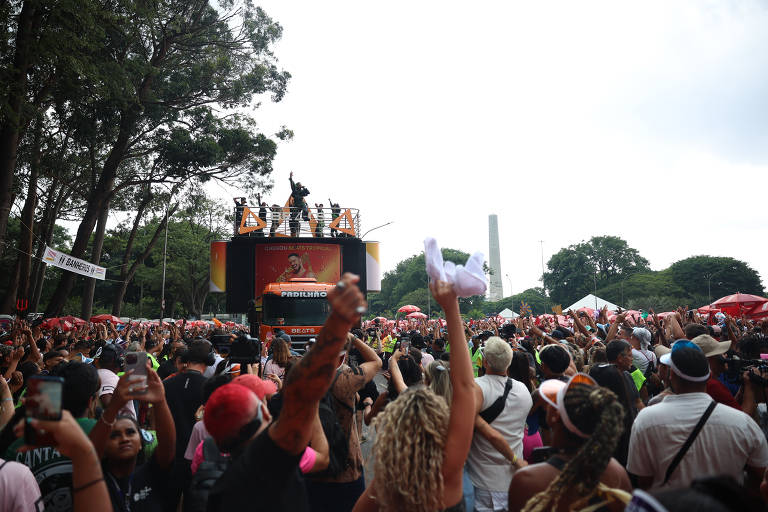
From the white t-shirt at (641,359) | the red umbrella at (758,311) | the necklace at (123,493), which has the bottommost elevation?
the necklace at (123,493)

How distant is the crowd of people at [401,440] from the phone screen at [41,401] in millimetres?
18

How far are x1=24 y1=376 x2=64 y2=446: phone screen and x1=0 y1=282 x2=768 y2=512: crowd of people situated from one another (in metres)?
0.02

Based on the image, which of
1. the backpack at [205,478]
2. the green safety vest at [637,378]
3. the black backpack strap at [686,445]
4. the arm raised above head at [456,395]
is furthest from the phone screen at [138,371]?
the green safety vest at [637,378]

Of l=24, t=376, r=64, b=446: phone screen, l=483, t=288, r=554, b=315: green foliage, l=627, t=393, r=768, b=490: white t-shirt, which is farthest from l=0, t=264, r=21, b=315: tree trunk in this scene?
l=483, t=288, r=554, b=315: green foliage

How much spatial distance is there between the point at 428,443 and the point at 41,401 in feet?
5.04

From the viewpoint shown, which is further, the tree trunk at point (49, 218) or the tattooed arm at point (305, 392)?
the tree trunk at point (49, 218)

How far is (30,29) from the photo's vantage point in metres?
13.6

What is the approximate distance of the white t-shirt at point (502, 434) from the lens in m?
3.46

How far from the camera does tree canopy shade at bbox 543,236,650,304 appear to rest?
7875 cm

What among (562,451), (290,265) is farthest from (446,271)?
(290,265)

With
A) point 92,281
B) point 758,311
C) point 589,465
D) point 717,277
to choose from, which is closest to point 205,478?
point 589,465

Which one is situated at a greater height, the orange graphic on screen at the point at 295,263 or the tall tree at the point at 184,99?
the tall tree at the point at 184,99

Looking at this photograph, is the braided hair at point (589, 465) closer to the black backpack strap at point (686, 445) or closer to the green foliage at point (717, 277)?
the black backpack strap at point (686, 445)

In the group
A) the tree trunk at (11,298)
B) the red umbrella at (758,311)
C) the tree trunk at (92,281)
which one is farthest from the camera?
the tree trunk at (92,281)
